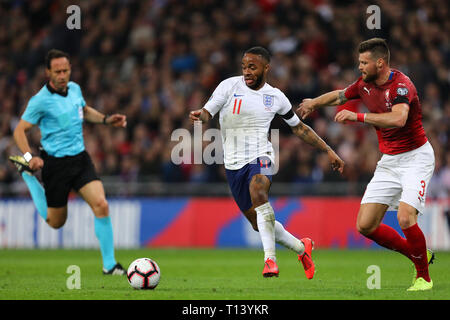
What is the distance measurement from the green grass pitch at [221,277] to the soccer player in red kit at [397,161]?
1.64 feet

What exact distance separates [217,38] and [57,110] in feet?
35.5

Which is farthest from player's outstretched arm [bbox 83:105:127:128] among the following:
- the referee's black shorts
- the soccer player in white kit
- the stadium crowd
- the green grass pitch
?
the stadium crowd

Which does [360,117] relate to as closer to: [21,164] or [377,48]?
[377,48]

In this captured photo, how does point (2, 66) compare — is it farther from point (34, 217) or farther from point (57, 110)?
point (57, 110)

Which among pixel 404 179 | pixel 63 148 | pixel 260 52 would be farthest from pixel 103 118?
pixel 404 179

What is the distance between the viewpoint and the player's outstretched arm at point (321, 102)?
362 inches

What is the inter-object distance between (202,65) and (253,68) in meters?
11.3

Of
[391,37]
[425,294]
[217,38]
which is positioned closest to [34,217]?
[217,38]

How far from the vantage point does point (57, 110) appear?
1063 cm

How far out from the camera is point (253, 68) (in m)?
9.30

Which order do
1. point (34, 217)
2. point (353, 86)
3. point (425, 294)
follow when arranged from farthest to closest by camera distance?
1. point (34, 217)
2. point (353, 86)
3. point (425, 294)

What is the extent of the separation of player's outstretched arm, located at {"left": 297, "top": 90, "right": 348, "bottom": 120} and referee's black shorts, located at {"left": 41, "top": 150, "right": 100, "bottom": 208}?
10.0 ft

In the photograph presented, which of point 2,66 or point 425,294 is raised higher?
point 2,66

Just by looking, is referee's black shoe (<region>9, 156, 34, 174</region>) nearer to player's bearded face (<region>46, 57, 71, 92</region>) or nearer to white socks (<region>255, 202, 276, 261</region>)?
player's bearded face (<region>46, 57, 71, 92</region>)
